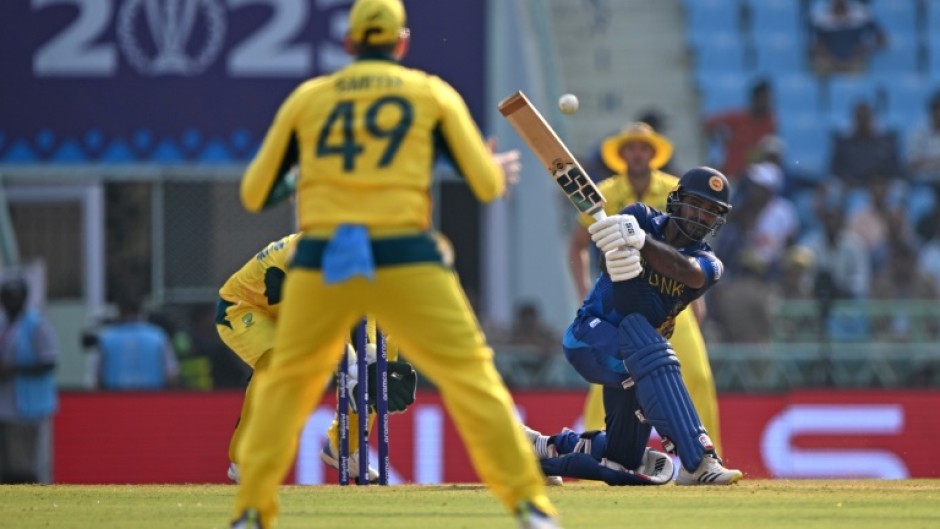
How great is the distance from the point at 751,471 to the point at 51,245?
6.39 metres

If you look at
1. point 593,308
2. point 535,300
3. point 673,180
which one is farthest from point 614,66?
point 593,308

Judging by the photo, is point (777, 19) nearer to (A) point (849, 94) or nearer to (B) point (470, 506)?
(A) point (849, 94)

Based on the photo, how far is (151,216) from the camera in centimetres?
1734

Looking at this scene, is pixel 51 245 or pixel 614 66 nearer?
pixel 51 245

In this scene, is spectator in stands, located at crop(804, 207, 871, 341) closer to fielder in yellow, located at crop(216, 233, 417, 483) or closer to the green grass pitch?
fielder in yellow, located at crop(216, 233, 417, 483)

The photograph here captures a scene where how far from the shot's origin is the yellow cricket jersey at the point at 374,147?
24.1 feet

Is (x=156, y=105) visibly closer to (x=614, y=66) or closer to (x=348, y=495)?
(x=614, y=66)

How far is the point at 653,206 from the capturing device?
40.3 ft

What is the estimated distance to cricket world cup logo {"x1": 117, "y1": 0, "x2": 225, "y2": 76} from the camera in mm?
17703

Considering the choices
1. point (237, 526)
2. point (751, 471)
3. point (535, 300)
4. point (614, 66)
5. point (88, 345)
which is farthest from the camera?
point (614, 66)

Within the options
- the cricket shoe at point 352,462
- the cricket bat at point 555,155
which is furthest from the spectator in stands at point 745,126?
the cricket bat at point 555,155

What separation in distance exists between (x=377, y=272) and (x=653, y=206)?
17.1 feet

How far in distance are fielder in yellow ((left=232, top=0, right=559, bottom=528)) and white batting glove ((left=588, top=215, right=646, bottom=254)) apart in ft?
7.45

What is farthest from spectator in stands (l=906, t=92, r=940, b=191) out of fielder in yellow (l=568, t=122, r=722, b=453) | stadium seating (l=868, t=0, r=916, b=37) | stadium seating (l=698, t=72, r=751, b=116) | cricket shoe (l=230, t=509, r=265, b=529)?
cricket shoe (l=230, t=509, r=265, b=529)
